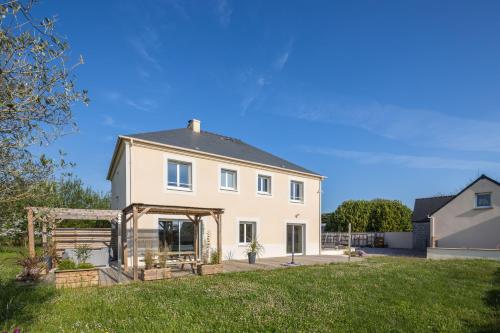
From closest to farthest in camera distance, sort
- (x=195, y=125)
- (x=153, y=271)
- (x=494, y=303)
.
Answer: (x=494, y=303) < (x=153, y=271) < (x=195, y=125)

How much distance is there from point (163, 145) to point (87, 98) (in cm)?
1122

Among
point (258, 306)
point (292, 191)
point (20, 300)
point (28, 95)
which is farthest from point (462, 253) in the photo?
point (28, 95)

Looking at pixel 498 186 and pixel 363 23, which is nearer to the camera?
pixel 363 23

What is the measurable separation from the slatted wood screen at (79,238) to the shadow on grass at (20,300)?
3871 millimetres

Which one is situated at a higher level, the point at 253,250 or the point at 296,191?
the point at 296,191

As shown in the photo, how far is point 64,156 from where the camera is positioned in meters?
4.06

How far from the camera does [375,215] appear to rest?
1521 inches

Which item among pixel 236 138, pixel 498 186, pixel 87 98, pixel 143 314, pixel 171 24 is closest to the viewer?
pixel 87 98

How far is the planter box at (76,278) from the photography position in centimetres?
909

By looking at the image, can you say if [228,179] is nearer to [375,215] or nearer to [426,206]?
[426,206]

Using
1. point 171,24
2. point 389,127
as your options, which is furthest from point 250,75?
point 389,127

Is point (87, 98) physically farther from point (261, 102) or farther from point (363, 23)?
point (261, 102)

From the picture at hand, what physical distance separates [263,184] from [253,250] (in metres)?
4.93

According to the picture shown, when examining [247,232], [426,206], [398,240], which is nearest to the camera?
[247,232]
